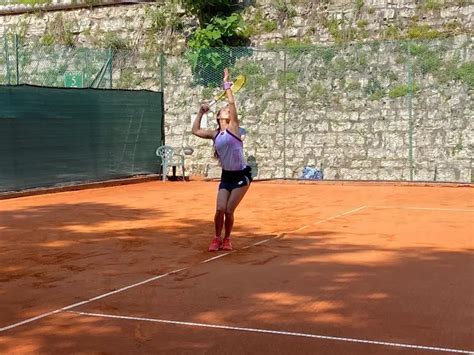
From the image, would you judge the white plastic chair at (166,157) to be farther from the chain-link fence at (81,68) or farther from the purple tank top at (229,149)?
the purple tank top at (229,149)

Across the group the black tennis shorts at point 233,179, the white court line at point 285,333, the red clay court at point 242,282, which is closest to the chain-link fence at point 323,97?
the red clay court at point 242,282

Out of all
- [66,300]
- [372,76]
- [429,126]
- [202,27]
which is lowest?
[66,300]

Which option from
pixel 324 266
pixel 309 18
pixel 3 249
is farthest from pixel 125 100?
pixel 324 266

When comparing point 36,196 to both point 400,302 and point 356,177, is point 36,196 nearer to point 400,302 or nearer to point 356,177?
point 356,177

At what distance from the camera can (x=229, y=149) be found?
8406mm

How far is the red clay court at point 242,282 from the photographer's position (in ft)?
16.2

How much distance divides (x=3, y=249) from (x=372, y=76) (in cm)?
1200

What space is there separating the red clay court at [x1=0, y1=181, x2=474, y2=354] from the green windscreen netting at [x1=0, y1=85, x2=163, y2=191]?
3.32 metres

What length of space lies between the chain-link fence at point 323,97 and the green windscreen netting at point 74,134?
1.23m

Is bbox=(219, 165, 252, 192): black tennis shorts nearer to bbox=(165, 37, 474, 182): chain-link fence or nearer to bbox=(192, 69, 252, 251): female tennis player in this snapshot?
bbox=(192, 69, 252, 251): female tennis player

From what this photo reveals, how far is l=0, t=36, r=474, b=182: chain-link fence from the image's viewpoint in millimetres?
17906

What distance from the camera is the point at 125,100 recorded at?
19047 mm

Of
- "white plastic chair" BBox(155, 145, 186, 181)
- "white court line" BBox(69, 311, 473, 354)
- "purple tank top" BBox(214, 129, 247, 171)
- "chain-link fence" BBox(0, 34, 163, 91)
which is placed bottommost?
"white court line" BBox(69, 311, 473, 354)

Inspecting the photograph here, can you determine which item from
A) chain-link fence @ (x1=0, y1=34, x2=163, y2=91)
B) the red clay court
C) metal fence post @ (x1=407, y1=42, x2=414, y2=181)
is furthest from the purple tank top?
chain-link fence @ (x1=0, y1=34, x2=163, y2=91)
